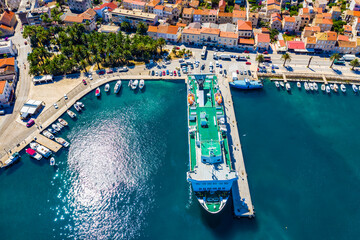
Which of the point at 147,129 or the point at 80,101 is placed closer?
the point at 147,129

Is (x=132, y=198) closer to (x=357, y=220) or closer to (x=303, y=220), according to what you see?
(x=303, y=220)

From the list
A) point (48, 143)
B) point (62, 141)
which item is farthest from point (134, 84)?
point (48, 143)

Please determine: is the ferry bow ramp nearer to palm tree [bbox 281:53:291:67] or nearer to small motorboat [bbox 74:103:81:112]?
palm tree [bbox 281:53:291:67]

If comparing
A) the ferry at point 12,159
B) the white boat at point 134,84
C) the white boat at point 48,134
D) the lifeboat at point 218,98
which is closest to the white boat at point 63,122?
the white boat at point 48,134

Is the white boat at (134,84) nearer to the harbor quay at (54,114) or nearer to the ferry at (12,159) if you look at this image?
the harbor quay at (54,114)

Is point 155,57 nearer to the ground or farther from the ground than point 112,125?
farther from the ground

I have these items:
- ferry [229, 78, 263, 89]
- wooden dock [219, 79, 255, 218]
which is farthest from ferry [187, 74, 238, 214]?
ferry [229, 78, 263, 89]

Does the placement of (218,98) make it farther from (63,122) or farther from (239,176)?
(63,122)

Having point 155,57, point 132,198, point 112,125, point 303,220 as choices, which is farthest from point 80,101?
point 303,220
